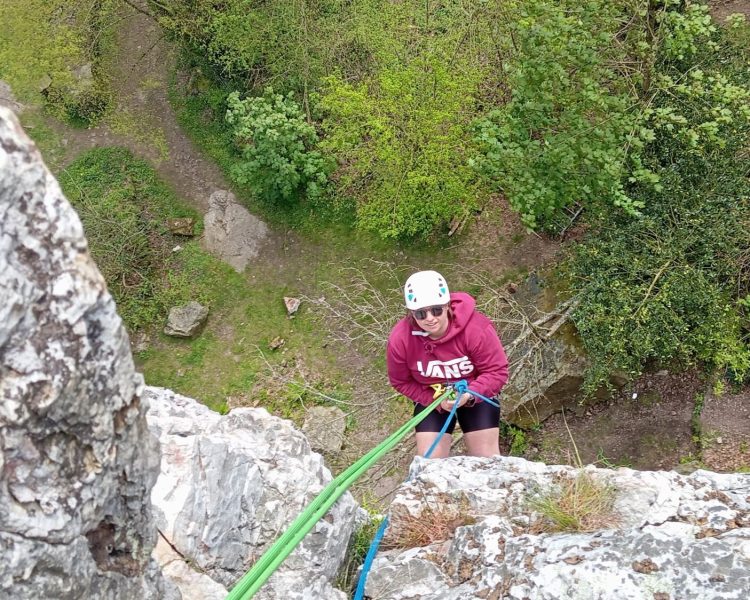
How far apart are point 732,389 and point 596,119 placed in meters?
3.47

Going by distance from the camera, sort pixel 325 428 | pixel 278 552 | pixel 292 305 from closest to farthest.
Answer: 1. pixel 278 552
2. pixel 325 428
3. pixel 292 305

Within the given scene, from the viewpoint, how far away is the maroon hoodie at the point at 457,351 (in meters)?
3.83

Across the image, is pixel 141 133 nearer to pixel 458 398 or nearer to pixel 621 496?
pixel 458 398

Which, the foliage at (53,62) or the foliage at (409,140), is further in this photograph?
the foliage at (53,62)

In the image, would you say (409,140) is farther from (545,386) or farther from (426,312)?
(426,312)

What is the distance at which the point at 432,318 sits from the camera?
3598 millimetres

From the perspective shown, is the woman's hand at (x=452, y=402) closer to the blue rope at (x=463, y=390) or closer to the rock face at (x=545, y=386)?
the blue rope at (x=463, y=390)

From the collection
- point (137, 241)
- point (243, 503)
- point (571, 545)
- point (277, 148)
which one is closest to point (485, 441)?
point (571, 545)

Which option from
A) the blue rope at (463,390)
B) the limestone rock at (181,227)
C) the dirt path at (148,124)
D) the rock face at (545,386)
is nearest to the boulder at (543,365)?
the rock face at (545,386)

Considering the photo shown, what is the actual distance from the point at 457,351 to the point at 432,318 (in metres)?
0.40

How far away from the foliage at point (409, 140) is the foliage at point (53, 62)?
5.47 metres

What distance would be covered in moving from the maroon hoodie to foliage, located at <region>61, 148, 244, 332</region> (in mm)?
6584

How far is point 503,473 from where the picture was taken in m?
3.45

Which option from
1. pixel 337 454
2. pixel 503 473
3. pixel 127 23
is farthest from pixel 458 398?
pixel 127 23
